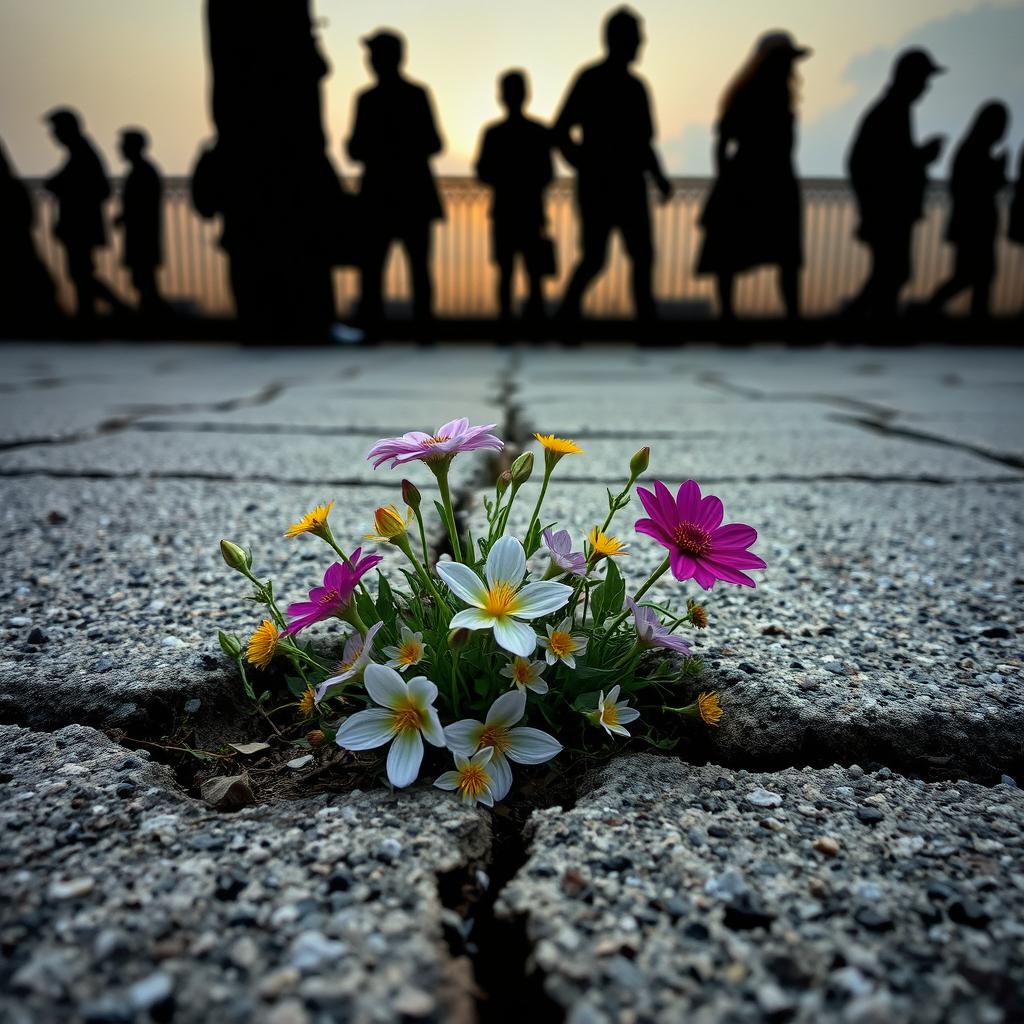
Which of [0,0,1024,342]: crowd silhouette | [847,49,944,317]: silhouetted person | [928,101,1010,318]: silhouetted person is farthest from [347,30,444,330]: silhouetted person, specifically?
[928,101,1010,318]: silhouetted person

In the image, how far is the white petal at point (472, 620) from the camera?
1.77 feet

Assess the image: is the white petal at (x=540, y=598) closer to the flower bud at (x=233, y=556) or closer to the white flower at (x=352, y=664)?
the white flower at (x=352, y=664)

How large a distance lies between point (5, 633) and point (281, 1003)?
2.02 feet

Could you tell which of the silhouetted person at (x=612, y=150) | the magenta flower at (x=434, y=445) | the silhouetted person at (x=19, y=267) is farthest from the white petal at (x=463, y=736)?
the silhouetted person at (x=19, y=267)

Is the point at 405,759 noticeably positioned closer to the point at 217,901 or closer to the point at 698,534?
the point at 217,901

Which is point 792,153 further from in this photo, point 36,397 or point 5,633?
point 5,633

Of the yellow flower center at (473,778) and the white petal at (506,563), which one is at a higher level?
the white petal at (506,563)

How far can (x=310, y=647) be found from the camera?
783 mm

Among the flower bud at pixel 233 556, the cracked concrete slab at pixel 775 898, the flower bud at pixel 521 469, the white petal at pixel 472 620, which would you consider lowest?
the cracked concrete slab at pixel 775 898

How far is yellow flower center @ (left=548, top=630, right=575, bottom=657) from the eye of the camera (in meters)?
0.61

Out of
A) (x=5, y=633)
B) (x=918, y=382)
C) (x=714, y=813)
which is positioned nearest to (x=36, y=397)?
(x=5, y=633)

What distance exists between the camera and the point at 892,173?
7238 mm

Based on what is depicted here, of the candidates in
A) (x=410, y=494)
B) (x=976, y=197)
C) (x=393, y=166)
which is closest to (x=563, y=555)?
(x=410, y=494)

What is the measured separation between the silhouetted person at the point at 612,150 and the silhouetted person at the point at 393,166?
3.67 feet
